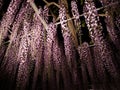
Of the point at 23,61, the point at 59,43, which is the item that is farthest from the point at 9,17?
the point at 59,43

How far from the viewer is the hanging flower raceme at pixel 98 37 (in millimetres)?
3889

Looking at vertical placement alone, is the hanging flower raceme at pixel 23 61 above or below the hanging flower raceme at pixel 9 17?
below

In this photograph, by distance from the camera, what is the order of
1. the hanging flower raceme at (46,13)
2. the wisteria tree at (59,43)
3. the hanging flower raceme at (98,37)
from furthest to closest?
the hanging flower raceme at (46,13) < the wisteria tree at (59,43) < the hanging flower raceme at (98,37)

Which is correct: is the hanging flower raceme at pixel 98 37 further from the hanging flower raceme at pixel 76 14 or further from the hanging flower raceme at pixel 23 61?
the hanging flower raceme at pixel 23 61

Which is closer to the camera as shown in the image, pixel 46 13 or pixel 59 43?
pixel 46 13

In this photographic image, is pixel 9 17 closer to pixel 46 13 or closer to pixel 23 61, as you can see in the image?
pixel 46 13

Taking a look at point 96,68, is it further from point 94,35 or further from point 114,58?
point 94,35

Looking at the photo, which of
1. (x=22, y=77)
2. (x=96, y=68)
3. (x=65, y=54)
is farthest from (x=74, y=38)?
(x=22, y=77)

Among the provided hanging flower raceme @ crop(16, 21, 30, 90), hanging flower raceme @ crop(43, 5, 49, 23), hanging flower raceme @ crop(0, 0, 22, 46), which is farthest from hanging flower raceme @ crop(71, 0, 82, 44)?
hanging flower raceme @ crop(0, 0, 22, 46)

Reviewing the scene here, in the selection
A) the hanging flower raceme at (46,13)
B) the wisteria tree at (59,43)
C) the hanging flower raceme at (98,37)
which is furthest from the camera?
the hanging flower raceme at (46,13)

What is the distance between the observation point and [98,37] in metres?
3.97

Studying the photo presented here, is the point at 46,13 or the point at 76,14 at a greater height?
the point at 46,13

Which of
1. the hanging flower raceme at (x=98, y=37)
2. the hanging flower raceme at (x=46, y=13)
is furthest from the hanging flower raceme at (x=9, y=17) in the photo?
the hanging flower raceme at (x=98, y=37)

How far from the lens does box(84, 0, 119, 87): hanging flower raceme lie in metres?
3.89
